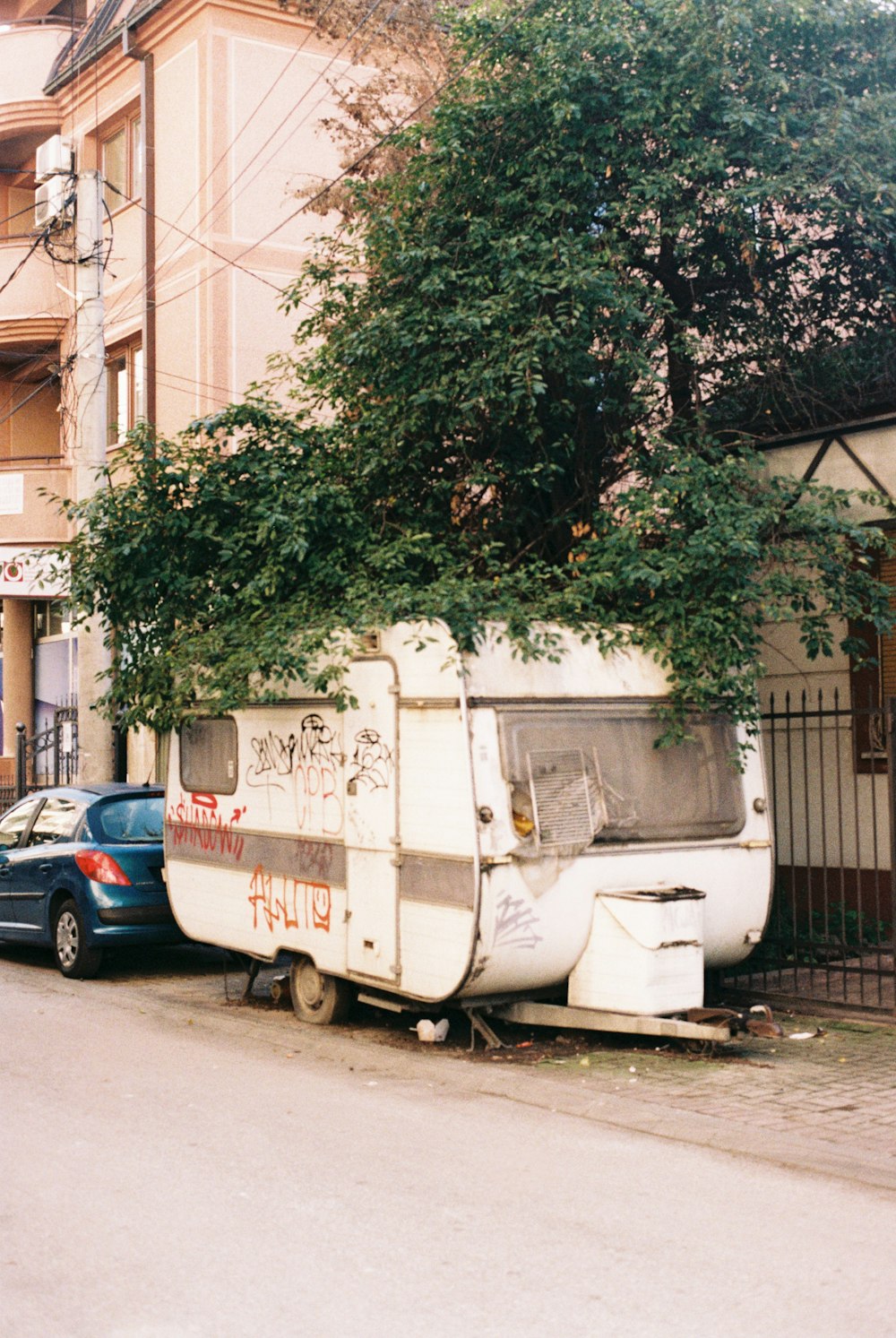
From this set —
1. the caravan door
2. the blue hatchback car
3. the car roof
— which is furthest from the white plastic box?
the car roof

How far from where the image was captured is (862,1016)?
9.39 m

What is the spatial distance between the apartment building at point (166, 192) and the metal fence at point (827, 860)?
10274 millimetres

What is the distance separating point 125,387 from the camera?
22.8 meters

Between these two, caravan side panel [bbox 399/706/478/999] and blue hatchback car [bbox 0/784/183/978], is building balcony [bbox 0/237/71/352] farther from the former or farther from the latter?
caravan side panel [bbox 399/706/478/999]

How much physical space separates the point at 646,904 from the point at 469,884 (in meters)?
1.04

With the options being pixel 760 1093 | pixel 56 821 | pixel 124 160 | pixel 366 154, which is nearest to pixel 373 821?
pixel 760 1093

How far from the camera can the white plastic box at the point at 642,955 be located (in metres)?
8.31

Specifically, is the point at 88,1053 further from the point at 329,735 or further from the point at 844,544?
the point at 844,544

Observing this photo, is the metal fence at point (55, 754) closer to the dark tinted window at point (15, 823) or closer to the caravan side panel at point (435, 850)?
the dark tinted window at point (15, 823)

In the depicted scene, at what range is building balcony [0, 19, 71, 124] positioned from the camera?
950 inches

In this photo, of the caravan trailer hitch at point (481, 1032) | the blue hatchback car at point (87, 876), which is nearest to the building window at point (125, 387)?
the blue hatchback car at point (87, 876)

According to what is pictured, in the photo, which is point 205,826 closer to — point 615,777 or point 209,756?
point 209,756

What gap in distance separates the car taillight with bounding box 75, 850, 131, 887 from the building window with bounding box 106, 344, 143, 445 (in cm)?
1151

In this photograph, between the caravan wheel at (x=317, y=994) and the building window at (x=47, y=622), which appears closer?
the caravan wheel at (x=317, y=994)
